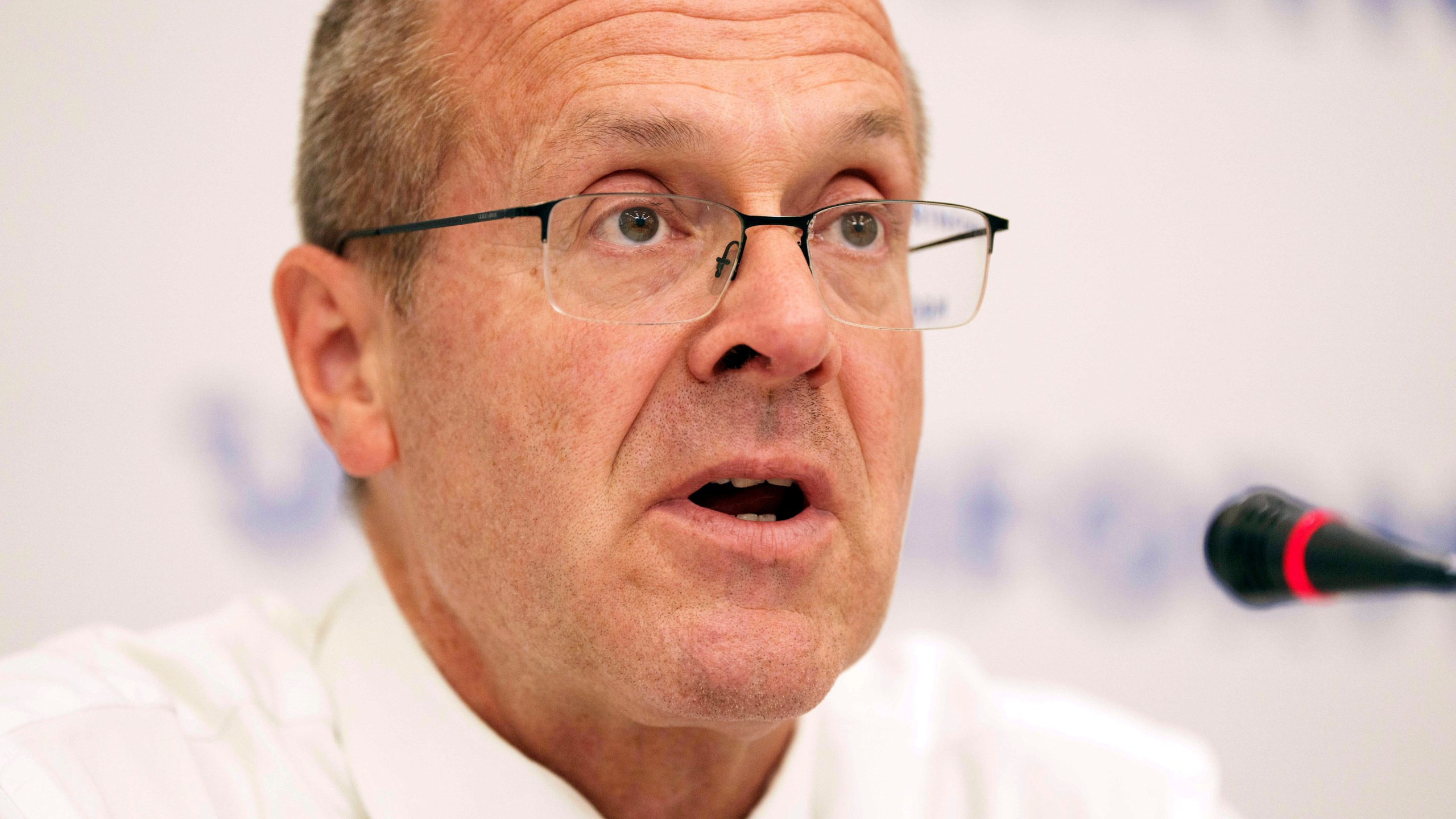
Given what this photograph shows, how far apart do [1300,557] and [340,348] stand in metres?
1.29

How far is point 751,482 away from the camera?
4.70 feet

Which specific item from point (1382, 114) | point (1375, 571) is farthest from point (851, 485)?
point (1382, 114)

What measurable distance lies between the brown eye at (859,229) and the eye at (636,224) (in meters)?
0.29

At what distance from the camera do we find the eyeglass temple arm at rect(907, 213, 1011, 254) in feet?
5.61

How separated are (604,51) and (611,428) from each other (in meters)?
0.47

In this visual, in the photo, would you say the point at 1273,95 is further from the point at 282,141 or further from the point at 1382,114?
the point at 282,141

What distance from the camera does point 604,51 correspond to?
1.42m

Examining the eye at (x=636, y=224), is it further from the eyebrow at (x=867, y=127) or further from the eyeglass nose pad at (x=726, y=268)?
the eyebrow at (x=867, y=127)

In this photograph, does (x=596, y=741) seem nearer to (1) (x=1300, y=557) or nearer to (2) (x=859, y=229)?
(2) (x=859, y=229)

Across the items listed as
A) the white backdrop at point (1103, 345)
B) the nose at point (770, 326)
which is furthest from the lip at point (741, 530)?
the white backdrop at point (1103, 345)

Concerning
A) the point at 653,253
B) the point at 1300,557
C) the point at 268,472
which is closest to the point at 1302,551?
the point at 1300,557

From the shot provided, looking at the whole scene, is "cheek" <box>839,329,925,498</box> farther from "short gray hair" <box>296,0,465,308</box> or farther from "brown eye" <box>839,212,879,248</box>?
"short gray hair" <box>296,0,465,308</box>

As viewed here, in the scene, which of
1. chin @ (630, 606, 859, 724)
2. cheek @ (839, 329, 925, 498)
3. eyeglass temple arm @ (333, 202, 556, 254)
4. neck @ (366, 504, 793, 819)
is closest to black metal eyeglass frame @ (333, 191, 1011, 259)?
eyeglass temple arm @ (333, 202, 556, 254)

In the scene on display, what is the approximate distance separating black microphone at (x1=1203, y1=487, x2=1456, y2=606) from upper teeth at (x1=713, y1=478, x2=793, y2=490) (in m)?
0.49
